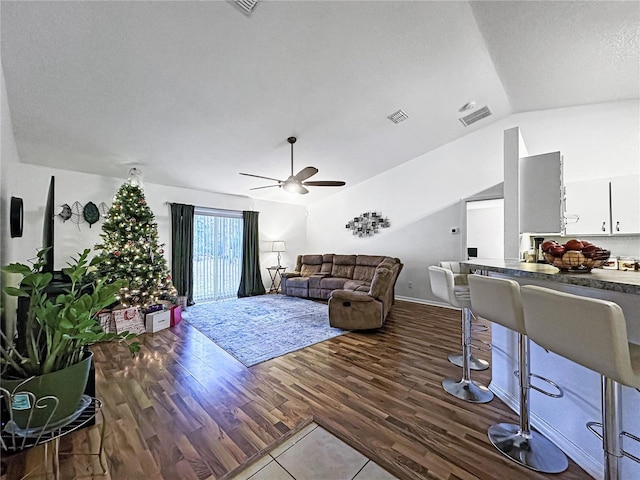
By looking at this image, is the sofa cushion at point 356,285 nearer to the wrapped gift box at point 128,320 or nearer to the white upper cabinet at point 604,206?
the white upper cabinet at point 604,206

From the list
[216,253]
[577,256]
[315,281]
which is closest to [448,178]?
[315,281]

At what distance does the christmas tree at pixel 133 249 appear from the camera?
3.74m

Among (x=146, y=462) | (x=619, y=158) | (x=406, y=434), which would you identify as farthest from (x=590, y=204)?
(x=146, y=462)

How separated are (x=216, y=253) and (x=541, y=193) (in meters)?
5.73

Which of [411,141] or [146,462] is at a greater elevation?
[411,141]

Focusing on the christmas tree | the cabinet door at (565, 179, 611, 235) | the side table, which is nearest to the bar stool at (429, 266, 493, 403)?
the cabinet door at (565, 179, 611, 235)

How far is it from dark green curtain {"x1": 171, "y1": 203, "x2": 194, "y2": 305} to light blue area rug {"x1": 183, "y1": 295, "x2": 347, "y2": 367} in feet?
1.53

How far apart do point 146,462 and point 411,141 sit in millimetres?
5209

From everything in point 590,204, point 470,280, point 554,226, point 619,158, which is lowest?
point 470,280

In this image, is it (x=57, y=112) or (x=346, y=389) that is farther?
(x=57, y=112)

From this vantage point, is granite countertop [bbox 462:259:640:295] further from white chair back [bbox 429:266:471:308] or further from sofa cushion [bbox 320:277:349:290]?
sofa cushion [bbox 320:277:349:290]

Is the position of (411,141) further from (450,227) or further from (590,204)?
(590,204)

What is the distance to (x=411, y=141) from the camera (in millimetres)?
4719

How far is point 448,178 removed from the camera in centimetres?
501
